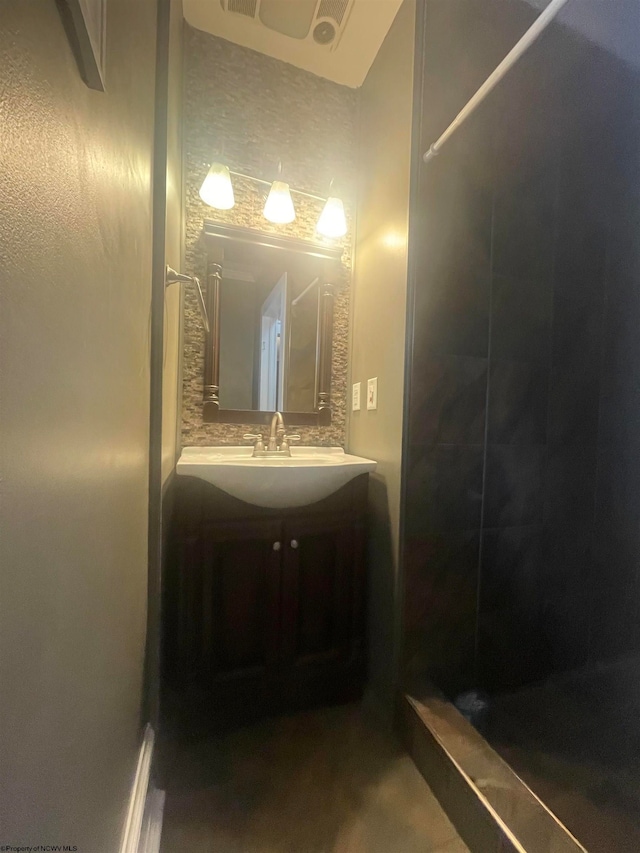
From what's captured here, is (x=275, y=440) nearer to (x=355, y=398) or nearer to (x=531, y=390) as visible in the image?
(x=355, y=398)

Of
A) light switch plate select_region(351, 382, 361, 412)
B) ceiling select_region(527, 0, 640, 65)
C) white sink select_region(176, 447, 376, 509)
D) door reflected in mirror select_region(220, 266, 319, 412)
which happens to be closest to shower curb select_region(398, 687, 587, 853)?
white sink select_region(176, 447, 376, 509)

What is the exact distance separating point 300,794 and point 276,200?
2024 mm

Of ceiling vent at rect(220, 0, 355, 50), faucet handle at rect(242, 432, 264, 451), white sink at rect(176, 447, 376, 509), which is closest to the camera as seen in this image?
white sink at rect(176, 447, 376, 509)

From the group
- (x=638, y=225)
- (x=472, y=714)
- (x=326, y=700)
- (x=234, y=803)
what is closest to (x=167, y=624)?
(x=234, y=803)

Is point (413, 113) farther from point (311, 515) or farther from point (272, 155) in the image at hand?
point (311, 515)

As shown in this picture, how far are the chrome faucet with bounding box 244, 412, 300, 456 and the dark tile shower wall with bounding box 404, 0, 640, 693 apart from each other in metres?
0.54

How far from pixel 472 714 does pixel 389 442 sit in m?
0.97

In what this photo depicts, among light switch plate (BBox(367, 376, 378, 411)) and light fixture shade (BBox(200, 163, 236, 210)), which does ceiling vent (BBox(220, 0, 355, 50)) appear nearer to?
light fixture shade (BBox(200, 163, 236, 210))

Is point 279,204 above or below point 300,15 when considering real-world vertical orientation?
below

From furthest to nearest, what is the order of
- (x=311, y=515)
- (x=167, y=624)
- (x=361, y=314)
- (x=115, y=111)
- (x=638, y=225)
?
(x=361, y=314)
(x=638, y=225)
(x=311, y=515)
(x=167, y=624)
(x=115, y=111)

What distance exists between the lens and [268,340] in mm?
1616

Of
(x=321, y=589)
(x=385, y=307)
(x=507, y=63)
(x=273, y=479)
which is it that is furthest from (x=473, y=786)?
(x=507, y=63)

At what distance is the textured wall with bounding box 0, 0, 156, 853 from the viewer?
30 centimetres

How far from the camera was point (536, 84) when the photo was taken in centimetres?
131
